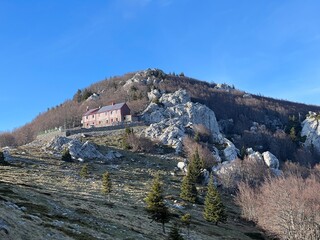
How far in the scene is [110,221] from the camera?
46.0m

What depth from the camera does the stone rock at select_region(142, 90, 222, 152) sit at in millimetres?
133637

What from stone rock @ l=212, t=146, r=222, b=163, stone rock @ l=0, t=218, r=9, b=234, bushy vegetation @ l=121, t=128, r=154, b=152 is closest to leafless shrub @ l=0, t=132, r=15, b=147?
bushy vegetation @ l=121, t=128, r=154, b=152

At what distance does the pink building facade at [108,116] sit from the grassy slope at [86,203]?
4248cm

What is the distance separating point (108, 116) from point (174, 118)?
28975 millimetres

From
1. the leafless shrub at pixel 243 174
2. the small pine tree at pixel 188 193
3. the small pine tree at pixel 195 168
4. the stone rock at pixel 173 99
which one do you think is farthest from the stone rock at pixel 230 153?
the stone rock at pixel 173 99

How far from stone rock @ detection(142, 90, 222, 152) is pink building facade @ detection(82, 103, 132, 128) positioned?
9.08 meters

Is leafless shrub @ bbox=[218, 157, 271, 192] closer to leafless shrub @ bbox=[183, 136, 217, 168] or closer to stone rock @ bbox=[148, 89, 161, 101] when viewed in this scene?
leafless shrub @ bbox=[183, 136, 217, 168]

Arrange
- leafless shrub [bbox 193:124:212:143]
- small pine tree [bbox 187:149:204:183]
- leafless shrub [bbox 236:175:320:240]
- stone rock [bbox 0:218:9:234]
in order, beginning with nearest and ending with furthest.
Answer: stone rock [bbox 0:218:9:234] → leafless shrub [bbox 236:175:320:240] → small pine tree [bbox 187:149:204:183] → leafless shrub [bbox 193:124:212:143]

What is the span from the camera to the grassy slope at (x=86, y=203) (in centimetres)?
3600

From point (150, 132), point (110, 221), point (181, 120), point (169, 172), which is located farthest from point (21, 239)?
point (181, 120)

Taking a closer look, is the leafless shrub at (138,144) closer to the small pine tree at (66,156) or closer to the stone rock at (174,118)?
the stone rock at (174,118)

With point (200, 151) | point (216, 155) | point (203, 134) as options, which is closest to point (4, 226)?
point (200, 151)

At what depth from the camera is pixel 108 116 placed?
160 m

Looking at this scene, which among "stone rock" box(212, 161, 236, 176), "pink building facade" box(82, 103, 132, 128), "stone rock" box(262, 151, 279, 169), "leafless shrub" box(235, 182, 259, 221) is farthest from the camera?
"pink building facade" box(82, 103, 132, 128)
